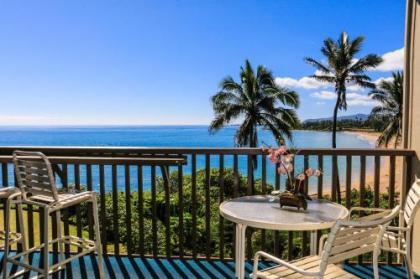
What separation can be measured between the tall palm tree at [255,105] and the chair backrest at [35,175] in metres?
22.9

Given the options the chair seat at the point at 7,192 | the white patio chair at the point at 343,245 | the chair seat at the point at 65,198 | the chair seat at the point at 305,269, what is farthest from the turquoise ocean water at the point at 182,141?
the white patio chair at the point at 343,245

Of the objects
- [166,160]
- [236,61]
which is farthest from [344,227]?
[236,61]

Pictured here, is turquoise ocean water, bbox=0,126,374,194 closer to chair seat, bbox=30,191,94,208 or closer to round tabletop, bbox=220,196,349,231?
chair seat, bbox=30,191,94,208

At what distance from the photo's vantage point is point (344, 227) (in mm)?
1693

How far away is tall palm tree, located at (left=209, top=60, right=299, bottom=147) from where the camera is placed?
25141 millimetres

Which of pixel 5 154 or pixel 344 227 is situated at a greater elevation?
pixel 5 154

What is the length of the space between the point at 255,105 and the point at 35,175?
23418mm

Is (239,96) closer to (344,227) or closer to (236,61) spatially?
(344,227)

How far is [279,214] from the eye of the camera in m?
2.32

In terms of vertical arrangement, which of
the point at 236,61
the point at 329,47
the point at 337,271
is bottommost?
the point at 337,271

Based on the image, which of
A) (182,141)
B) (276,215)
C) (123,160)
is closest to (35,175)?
(123,160)

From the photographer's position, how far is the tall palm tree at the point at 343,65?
27.5 metres

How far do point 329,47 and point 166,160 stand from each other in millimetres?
27808

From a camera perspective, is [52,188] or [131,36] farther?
[131,36]
